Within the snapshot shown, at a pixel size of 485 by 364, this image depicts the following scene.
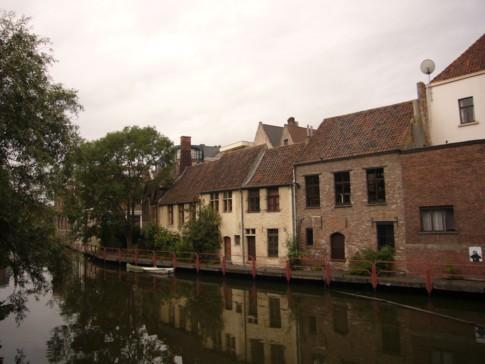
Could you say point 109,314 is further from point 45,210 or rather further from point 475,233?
point 475,233

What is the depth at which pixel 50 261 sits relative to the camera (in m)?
12.5

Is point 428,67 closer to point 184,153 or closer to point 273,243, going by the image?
point 273,243

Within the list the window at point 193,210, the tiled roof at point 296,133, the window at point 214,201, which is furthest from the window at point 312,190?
the tiled roof at point 296,133

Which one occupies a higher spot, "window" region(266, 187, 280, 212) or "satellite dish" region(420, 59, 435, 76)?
"satellite dish" region(420, 59, 435, 76)

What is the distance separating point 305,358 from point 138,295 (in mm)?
12564

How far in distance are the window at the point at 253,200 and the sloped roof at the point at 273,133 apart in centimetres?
2036

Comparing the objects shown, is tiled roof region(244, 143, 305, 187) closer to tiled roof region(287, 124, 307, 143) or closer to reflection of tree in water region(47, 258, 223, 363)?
reflection of tree in water region(47, 258, 223, 363)

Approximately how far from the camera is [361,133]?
2414 centimetres

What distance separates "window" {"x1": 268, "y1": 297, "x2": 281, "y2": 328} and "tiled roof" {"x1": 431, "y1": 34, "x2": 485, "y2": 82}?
45.6 feet

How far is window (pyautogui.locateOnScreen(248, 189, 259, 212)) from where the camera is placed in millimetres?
28391

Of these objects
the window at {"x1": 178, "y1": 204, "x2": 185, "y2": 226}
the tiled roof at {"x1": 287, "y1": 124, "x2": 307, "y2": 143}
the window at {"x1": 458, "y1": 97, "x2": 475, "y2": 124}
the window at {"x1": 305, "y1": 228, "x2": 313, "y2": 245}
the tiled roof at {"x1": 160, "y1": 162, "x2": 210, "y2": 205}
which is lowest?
the window at {"x1": 305, "y1": 228, "x2": 313, "y2": 245}

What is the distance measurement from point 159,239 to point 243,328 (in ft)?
69.3

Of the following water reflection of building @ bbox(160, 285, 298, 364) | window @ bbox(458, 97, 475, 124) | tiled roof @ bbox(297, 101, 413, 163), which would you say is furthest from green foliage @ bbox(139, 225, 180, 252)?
window @ bbox(458, 97, 475, 124)

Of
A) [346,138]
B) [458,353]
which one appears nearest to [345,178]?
[346,138]
